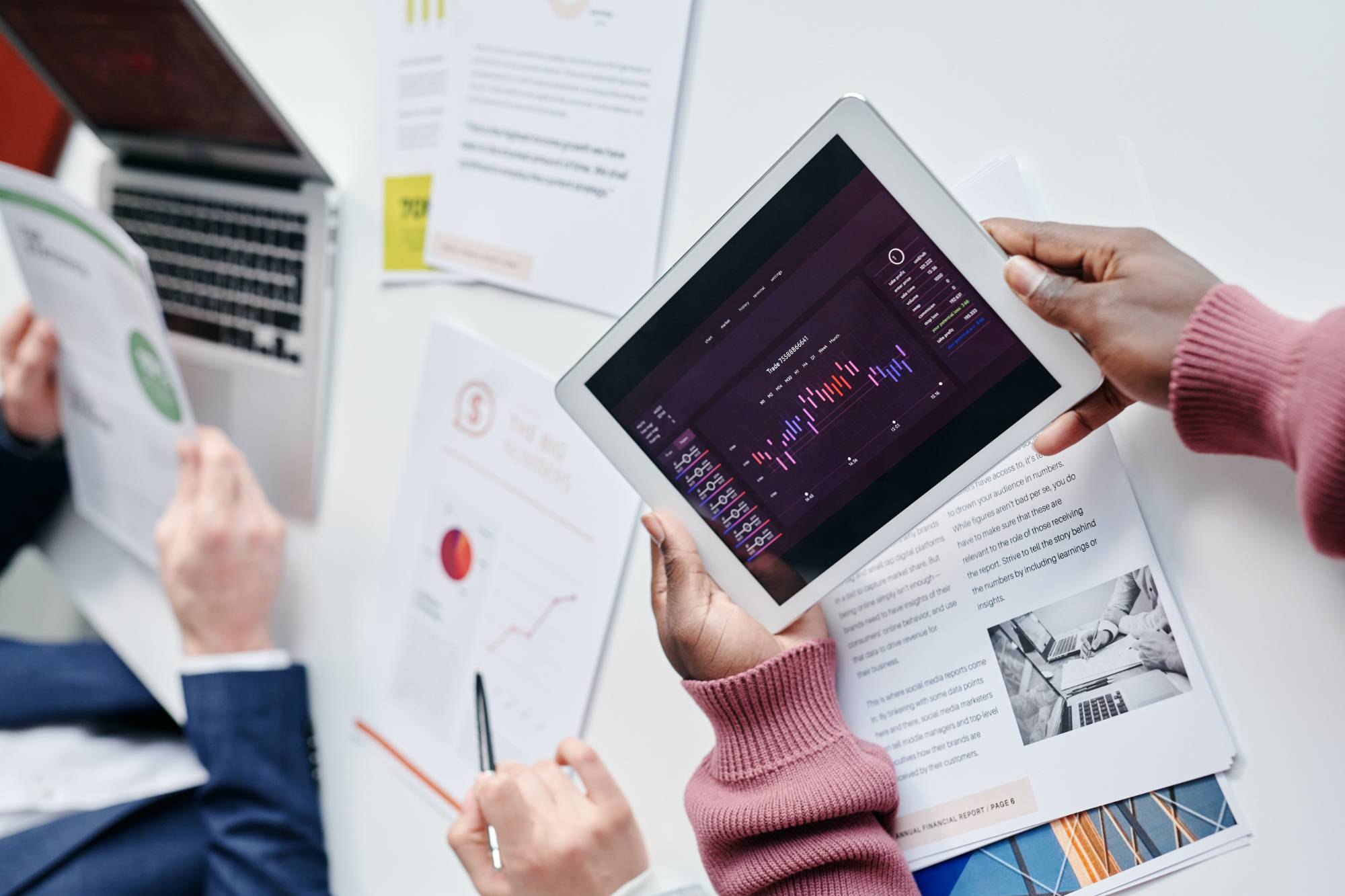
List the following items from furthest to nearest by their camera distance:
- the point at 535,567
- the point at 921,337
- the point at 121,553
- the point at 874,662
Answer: the point at 121,553 < the point at 535,567 < the point at 874,662 < the point at 921,337

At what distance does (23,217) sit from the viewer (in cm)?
84

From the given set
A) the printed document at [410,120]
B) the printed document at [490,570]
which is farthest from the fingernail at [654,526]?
the printed document at [410,120]

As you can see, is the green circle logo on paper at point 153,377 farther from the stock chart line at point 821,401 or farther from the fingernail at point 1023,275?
the fingernail at point 1023,275

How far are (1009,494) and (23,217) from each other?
888 millimetres

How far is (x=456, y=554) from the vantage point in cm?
79

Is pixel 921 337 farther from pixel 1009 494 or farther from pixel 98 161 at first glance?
pixel 98 161

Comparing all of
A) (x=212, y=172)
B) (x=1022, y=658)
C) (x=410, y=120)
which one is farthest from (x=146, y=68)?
(x=1022, y=658)

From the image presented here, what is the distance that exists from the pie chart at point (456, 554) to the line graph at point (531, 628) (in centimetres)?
6

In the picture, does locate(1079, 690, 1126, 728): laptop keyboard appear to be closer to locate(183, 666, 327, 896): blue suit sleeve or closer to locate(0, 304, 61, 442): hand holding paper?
locate(183, 666, 327, 896): blue suit sleeve

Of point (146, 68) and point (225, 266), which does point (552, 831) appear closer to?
point (225, 266)

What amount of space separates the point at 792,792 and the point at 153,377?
0.67 m

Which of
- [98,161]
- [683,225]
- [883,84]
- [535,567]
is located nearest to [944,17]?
[883,84]

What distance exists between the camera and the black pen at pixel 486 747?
26.5 inches

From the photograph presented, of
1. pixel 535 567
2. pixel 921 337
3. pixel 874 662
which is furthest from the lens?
pixel 535 567
